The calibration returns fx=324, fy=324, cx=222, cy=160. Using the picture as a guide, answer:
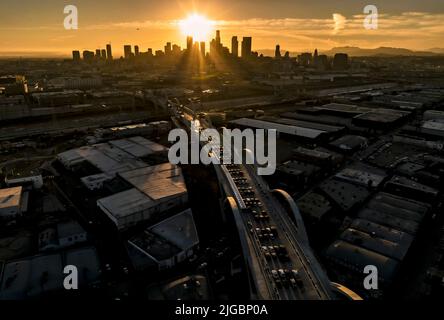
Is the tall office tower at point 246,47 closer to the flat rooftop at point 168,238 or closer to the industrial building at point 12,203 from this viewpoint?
the industrial building at point 12,203

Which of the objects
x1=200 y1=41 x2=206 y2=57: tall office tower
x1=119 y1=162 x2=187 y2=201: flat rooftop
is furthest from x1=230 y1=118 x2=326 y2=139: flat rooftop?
x1=200 y1=41 x2=206 y2=57: tall office tower

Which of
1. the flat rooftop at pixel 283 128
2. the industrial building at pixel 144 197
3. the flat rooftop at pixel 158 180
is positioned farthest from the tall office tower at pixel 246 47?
the industrial building at pixel 144 197

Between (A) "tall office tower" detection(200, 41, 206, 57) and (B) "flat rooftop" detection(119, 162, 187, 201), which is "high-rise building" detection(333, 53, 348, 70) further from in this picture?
(B) "flat rooftop" detection(119, 162, 187, 201)

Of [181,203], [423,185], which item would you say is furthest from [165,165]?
[423,185]

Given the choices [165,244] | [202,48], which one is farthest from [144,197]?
[202,48]
